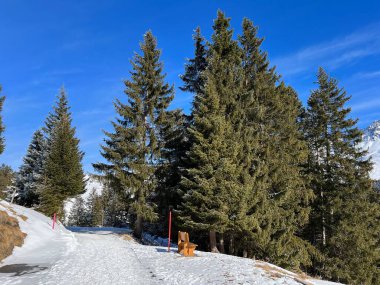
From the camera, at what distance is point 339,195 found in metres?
27.4

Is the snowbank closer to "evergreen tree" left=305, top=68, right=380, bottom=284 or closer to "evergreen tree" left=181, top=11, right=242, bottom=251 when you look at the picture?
"evergreen tree" left=181, top=11, right=242, bottom=251

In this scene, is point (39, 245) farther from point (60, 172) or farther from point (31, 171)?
point (31, 171)

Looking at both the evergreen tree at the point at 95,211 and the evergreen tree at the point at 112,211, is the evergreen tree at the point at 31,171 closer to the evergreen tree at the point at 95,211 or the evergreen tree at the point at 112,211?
the evergreen tree at the point at 112,211

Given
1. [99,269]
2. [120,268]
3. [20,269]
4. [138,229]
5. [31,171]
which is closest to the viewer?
[20,269]

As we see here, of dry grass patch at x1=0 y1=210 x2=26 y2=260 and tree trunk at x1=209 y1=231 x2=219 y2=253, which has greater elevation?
dry grass patch at x1=0 y1=210 x2=26 y2=260

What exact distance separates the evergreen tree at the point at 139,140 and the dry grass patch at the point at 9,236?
28.7 feet

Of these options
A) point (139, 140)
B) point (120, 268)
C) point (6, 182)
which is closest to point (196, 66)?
point (139, 140)

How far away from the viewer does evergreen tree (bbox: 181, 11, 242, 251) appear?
60.3 ft

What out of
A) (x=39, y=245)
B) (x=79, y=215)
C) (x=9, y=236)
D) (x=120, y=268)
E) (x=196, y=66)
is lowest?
(x=120, y=268)

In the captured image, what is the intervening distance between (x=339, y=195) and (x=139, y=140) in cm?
1701

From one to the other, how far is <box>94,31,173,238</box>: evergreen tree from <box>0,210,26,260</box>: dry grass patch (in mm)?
8755

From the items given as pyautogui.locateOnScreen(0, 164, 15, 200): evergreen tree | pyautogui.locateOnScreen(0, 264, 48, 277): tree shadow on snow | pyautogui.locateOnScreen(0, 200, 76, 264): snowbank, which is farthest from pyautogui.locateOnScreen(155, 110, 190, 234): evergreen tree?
pyautogui.locateOnScreen(0, 164, 15, 200): evergreen tree

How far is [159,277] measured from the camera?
10453 millimetres

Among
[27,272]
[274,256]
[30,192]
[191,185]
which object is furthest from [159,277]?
[30,192]
